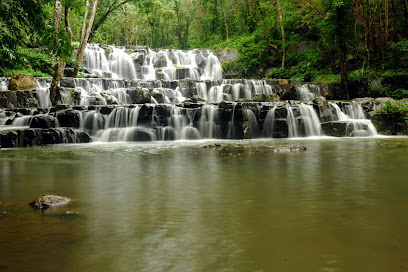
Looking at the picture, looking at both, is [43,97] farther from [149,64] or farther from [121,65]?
[149,64]

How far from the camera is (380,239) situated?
11.2 feet

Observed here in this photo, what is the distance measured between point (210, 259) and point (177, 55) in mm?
34174

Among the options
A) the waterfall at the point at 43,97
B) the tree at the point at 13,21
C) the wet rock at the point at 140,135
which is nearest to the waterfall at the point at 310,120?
the wet rock at the point at 140,135

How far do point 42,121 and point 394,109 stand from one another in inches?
641

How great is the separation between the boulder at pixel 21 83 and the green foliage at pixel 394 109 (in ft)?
61.6

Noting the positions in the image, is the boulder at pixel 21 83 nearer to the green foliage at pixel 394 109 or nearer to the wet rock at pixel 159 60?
the wet rock at pixel 159 60

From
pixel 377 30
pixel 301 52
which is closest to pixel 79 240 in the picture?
pixel 377 30

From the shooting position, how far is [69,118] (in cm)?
1678

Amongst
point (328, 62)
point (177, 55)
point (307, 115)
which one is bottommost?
point (307, 115)

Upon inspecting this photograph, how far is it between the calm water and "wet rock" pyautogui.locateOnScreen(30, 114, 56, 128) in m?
8.49

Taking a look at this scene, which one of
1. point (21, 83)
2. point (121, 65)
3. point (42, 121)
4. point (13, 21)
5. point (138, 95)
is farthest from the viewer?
point (121, 65)

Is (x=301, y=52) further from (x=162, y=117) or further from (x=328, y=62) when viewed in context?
(x=162, y=117)

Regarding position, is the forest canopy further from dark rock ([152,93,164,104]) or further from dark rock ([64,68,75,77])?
dark rock ([152,93,164,104])

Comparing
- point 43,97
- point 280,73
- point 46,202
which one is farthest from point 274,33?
point 46,202
